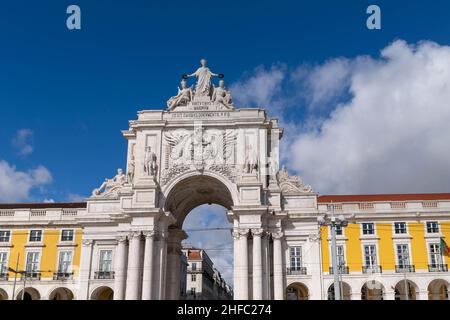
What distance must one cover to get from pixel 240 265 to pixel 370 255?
12101 mm

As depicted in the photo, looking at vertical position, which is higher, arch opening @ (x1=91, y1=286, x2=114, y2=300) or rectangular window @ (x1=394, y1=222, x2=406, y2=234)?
rectangular window @ (x1=394, y1=222, x2=406, y2=234)

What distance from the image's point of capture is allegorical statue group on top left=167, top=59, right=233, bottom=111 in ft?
175

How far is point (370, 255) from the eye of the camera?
48.5 meters

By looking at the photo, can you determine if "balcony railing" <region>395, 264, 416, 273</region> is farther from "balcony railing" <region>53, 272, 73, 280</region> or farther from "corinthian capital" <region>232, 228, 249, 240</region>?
"balcony railing" <region>53, 272, 73, 280</region>

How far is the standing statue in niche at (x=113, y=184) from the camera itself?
173 feet

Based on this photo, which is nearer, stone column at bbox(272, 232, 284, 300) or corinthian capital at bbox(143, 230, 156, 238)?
stone column at bbox(272, 232, 284, 300)

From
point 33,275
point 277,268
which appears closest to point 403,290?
point 277,268

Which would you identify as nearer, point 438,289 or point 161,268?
point 161,268

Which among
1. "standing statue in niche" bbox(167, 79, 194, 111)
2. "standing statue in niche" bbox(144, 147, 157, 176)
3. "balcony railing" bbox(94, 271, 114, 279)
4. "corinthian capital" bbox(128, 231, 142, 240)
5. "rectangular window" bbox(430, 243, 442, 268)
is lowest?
"balcony railing" bbox(94, 271, 114, 279)

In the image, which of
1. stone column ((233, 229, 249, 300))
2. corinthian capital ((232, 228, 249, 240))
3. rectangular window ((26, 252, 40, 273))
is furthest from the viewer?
rectangular window ((26, 252, 40, 273))

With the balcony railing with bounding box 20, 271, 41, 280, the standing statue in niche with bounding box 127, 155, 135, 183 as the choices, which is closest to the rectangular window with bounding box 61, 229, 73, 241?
the balcony railing with bounding box 20, 271, 41, 280

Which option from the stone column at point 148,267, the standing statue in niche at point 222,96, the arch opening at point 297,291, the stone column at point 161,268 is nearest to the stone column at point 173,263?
the stone column at point 161,268

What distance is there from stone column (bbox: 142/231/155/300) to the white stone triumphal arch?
89mm

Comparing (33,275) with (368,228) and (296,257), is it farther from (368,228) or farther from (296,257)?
(368,228)
